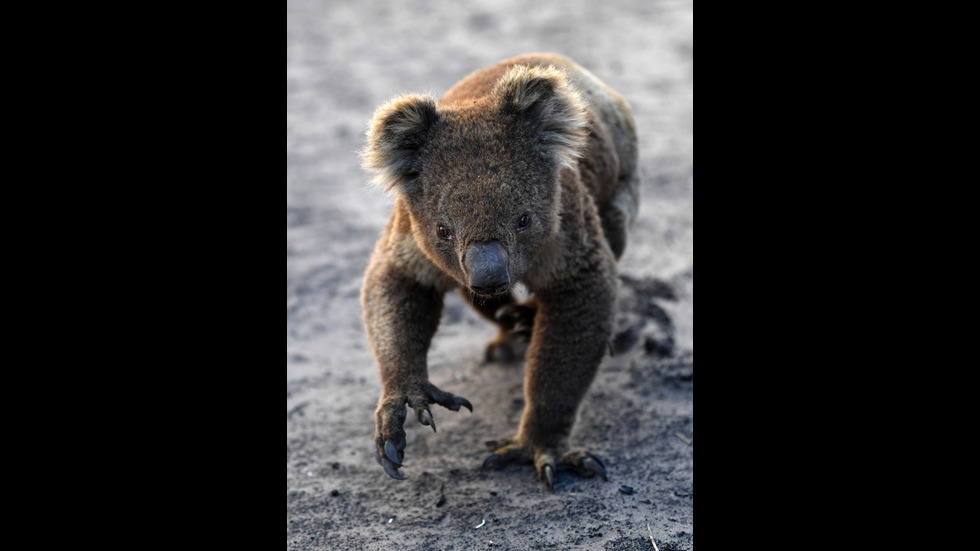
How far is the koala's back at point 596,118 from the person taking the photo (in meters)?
4.02

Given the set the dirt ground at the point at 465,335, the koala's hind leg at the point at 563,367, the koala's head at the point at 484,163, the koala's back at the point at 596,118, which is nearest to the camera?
the koala's head at the point at 484,163

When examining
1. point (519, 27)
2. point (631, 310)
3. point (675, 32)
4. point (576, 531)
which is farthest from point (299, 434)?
point (675, 32)

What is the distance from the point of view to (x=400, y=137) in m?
3.43

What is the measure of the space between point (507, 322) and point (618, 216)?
924 mm

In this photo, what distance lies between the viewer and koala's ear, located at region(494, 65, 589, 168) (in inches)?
134

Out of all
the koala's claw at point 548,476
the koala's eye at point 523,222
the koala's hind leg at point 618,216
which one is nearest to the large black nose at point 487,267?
the koala's eye at point 523,222

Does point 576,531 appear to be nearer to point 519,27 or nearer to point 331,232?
point 331,232

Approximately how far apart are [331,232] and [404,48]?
364cm

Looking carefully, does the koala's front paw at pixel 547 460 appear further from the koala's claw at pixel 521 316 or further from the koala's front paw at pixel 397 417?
the koala's claw at pixel 521 316

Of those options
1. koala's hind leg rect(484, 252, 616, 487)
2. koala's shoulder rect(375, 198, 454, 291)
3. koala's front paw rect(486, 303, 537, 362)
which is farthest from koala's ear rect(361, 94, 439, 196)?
koala's front paw rect(486, 303, 537, 362)

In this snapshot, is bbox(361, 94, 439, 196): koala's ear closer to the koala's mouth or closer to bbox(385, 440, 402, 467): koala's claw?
the koala's mouth

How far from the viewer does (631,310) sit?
535 cm

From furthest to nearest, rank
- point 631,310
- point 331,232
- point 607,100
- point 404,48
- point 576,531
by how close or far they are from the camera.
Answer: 1. point 404,48
2. point 331,232
3. point 631,310
4. point 607,100
5. point 576,531

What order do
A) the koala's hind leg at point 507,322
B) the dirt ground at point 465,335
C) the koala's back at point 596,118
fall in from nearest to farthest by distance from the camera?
the dirt ground at point 465,335 → the koala's back at point 596,118 → the koala's hind leg at point 507,322
